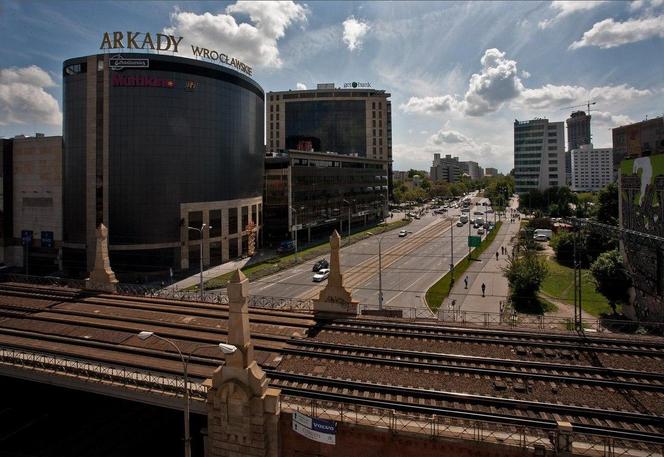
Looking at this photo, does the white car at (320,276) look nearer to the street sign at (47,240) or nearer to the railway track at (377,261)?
the railway track at (377,261)

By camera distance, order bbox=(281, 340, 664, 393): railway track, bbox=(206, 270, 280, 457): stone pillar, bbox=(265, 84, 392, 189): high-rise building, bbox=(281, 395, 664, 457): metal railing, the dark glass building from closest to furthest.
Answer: bbox=(281, 395, 664, 457): metal railing
bbox=(206, 270, 280, 457): stone pillar
bbox=(281, 340, 664, 393): railway track
the dark glass building
bbox=(265, 84, 392, 189): high-rise building

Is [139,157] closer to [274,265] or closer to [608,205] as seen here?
[274,265]

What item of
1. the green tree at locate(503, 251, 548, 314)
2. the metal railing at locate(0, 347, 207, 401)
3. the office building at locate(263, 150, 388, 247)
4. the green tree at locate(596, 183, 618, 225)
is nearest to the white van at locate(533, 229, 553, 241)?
the green tree at locate(596, 183, 618, 225)

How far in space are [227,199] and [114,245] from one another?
61.8 feet

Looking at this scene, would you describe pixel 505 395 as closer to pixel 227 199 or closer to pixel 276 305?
pixel 276 305

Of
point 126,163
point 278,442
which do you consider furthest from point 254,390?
point 126,163

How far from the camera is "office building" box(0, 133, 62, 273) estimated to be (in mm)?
67375

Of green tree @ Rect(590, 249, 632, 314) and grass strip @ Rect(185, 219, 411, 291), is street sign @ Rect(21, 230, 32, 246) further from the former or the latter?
green tree @ Rect(590, 249, 632, 314)

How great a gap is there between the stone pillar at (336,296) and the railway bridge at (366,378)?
0.97 meters

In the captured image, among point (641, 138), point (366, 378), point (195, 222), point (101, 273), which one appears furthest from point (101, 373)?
point (641, 138)

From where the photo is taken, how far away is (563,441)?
44.8ft

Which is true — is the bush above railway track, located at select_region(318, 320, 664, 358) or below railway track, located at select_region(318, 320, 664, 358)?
above

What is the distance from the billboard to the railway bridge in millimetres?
15078

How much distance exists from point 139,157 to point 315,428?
192 feet
